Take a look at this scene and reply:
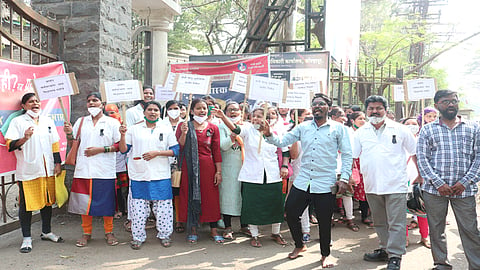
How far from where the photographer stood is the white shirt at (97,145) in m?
4.60

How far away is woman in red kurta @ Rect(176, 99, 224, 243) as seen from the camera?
15.6 feet

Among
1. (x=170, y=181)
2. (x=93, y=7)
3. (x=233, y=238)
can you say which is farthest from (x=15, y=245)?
(x=93, y=7)

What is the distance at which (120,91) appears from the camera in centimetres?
449

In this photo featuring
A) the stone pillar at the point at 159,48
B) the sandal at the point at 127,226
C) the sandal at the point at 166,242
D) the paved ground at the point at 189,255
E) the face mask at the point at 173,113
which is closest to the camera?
the paved ground at the point at 189,255

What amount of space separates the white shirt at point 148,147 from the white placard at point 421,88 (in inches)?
115

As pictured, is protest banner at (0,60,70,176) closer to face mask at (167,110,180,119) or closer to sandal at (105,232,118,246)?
sandal at (105,232,118,246)

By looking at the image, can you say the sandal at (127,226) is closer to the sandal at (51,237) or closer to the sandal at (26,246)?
the sandal at (51,237)

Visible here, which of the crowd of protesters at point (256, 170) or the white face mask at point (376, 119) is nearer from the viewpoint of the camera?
the crowd of protesters at point (256, 170)

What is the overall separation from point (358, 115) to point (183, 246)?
9.97 feet

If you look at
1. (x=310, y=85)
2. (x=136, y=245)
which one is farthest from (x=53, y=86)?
(x=310, y=85)

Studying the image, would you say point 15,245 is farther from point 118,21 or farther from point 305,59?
point 305,59

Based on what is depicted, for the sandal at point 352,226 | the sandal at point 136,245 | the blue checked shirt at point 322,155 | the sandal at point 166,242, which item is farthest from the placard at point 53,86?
the sandal at point 352,226

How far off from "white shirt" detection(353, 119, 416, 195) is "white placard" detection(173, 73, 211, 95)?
1926mm

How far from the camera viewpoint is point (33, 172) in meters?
4.45
